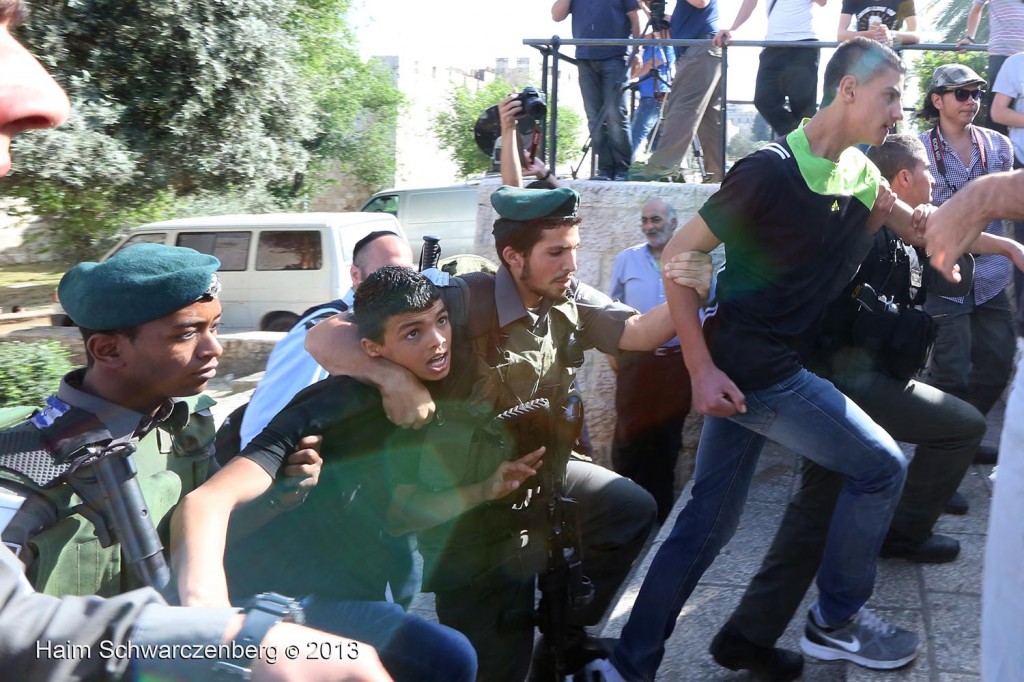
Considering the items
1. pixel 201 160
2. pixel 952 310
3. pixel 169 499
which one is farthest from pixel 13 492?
pixel 201 160

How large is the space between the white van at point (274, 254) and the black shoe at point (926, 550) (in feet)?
29.5

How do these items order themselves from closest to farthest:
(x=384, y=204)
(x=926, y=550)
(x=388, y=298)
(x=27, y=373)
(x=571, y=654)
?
(x=388, y=298)
(x=571, y=654)
(x=926, y=550)
(x=27, y=373)
(x=384, y=204)

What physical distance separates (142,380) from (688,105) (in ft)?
13.5

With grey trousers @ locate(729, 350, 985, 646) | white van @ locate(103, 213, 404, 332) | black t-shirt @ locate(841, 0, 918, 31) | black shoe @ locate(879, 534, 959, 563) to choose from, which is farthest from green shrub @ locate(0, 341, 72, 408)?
white van @ locate(103, 213, 404, 332)

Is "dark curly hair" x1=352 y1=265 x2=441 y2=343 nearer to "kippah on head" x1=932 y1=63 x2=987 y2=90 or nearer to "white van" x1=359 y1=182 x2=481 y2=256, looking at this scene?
"kippah on head" x1=932 y1=63 x2=987 y2=90

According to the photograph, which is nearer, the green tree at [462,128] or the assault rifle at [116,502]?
the assault rifle at [116,502]

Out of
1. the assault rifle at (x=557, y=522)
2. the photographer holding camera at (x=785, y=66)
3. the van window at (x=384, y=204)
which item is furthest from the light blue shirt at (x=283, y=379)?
the van window at (x=384, y=204)

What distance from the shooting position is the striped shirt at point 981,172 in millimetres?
4340

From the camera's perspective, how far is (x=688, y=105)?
18.2ft

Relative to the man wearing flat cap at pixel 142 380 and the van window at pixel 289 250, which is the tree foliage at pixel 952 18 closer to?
the van window at pixel 289 250

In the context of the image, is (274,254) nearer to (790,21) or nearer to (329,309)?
(790,21)

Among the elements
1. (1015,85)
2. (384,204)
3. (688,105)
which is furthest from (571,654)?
(384,204)

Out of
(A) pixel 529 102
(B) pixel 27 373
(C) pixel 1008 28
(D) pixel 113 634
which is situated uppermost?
(C) pixel 1008 28

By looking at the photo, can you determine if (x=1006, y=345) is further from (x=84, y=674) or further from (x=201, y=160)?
(x=201, y=160)
